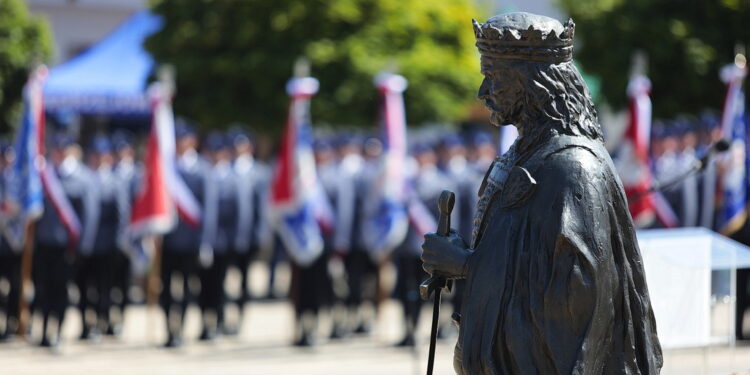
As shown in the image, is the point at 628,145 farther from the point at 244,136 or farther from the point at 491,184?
the point at 491,184

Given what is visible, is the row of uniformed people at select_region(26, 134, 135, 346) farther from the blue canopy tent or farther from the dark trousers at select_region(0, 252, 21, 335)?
the blue canopy tent

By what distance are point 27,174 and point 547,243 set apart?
33.5 ft

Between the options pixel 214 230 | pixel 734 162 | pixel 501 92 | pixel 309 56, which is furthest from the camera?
pixel 309 56

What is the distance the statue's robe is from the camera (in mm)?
3408

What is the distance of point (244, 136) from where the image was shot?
46.1ft

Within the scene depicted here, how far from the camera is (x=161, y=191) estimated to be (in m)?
13.2

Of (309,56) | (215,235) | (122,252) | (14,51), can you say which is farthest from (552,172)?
(309,56)

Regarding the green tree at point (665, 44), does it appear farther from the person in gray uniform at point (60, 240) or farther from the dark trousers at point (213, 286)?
the person in gray uniform at point (60, 240)

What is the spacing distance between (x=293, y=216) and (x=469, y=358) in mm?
9747

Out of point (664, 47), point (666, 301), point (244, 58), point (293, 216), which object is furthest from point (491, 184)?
→ point (244, 58)

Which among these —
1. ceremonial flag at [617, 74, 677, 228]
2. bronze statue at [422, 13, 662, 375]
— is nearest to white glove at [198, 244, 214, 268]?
ceremonial flag at [617, 74, 677, 228]

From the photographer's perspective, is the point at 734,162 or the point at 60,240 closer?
the point at 734,162

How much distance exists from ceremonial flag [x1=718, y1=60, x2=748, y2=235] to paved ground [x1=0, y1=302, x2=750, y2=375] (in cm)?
120

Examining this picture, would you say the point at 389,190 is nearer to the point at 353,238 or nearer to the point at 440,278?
the point at 353,238
